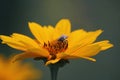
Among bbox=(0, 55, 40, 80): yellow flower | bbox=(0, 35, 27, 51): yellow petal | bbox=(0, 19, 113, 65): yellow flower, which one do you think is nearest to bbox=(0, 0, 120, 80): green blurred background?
bbox=(0, 55, 40, 80): yellow flower

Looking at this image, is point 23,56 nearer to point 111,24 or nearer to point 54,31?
point 54,31

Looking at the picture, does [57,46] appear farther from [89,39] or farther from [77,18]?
[77,18]

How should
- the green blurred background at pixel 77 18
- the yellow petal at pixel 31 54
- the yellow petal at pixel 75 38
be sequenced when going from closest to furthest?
the yellow petal at pixel 31 54 < the yellow petal at pixel 75 38 < the green blurred background at pixel 77 18

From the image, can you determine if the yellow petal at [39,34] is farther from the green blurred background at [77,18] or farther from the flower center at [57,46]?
the green blurred background at [77,18]

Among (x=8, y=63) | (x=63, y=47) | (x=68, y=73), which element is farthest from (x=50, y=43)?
(x=68, y=73)

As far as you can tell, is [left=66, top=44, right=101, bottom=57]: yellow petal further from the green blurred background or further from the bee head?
the green blurred background

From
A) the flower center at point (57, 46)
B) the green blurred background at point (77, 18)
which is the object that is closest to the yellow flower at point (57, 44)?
the flower center at point (57, 46)
